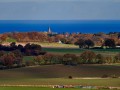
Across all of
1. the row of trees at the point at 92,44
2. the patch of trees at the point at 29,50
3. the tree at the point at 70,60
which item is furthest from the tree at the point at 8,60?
the row of trees at the point at 92,44

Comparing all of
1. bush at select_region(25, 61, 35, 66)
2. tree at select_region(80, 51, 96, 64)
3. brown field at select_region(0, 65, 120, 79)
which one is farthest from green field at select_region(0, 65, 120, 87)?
tree at select_region(80, 51, 96, 64)

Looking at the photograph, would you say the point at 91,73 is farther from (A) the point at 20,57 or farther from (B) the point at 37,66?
(A) the point at 20,57

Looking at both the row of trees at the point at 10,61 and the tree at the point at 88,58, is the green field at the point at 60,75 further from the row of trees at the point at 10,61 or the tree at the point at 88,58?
the tree at the point at 88,58

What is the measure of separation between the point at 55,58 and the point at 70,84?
59.7ft

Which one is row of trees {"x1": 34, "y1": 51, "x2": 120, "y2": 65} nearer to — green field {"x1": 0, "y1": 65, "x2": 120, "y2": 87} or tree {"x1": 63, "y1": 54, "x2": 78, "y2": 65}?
tree {"x1": 63, "y1": 54, "x2": 78, "y2": 65}

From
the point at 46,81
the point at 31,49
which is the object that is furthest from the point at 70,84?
the point at 31,49

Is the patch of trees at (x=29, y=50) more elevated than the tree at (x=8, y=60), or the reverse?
the patch of trees at (x=29, y=50)

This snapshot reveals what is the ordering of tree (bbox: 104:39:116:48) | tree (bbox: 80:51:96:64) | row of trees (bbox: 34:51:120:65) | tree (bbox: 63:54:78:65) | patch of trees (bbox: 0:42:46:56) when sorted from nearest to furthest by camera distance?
1. tree (bbox: 63:54:78:65)
2. row of trees (bbox: 34:51:120:65)
3. tree (bbox: 80:51:96:64)
4. patch of trees (bbox: 0:42:46:56)
5. tree (bbox: 104:39:116:48)

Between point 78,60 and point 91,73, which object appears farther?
point 78,60

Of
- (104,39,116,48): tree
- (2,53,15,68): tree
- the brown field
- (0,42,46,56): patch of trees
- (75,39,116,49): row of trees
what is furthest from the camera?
(75,39,116,49): row of trees

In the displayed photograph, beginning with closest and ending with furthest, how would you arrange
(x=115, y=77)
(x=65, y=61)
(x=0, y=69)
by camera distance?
1. (x=115, y=77)
2. (x=0, y=69)
3. (x=65, y=61)

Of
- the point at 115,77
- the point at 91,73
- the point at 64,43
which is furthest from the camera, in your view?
the point at 64,43

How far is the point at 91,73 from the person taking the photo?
5006 centimetres

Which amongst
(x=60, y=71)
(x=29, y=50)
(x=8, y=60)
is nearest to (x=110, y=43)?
(x=29, y=50)
